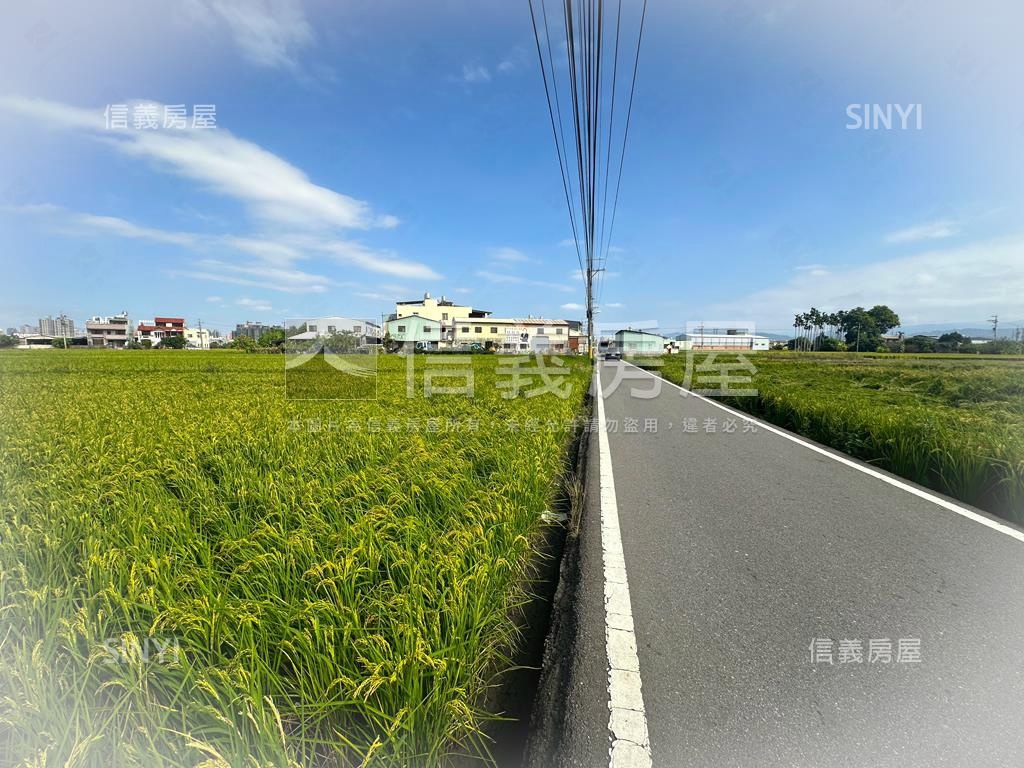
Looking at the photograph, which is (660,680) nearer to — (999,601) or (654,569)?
(654,569)

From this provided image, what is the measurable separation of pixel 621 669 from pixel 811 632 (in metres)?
1.03

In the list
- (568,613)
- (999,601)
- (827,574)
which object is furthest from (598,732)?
(999,601)

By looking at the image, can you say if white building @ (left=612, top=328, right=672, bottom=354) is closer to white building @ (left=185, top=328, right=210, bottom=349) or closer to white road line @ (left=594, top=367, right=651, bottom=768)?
white road line @ (left=594, top=367, right=651, bottom=768)

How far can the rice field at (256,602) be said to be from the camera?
138cm

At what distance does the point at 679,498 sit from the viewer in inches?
162

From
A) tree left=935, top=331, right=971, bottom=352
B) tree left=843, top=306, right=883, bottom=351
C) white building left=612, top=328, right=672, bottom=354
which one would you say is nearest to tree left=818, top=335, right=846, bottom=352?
tree left=843, top=306, right=883, bottom=351

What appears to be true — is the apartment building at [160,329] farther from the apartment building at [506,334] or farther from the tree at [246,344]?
the apartment building at [506,334]

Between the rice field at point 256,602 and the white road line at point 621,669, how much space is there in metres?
0.51

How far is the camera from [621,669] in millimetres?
1877

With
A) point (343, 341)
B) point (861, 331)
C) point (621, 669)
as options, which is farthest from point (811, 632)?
point (861, 331)

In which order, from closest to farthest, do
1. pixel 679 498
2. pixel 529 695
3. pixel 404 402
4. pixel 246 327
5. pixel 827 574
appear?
pixel 529 695, pixel 827 574, pixel 679 498, pixel 404 402, pixel 246 327

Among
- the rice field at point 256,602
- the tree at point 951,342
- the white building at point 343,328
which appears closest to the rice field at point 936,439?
the rice field at point 256,602

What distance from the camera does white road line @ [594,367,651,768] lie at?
58.2 inches

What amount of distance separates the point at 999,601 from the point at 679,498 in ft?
6.83
